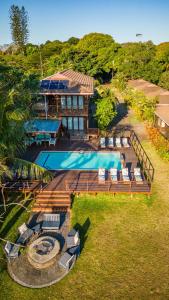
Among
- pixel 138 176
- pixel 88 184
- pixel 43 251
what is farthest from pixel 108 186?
pixel 43 251

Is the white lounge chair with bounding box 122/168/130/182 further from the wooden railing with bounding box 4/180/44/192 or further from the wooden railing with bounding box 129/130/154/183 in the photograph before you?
the wooden railing with bounding box 4/180/44/192

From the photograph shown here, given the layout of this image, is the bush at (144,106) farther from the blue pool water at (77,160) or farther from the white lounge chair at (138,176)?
the white lounge chair at (138,176)

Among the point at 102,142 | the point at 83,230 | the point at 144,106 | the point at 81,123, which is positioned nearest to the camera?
the point at 83,230

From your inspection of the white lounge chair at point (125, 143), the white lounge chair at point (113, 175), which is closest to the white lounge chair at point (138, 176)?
the white lounge chair at point (113, 175)

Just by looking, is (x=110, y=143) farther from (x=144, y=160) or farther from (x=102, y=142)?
(x=144, y=160)

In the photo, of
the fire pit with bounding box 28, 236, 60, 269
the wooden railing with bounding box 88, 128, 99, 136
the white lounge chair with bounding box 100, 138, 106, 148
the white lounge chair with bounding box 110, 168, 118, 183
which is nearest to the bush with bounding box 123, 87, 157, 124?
the wooden railing with bounding box 88, 128, 99, 136

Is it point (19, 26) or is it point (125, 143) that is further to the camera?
point (19, 26)
